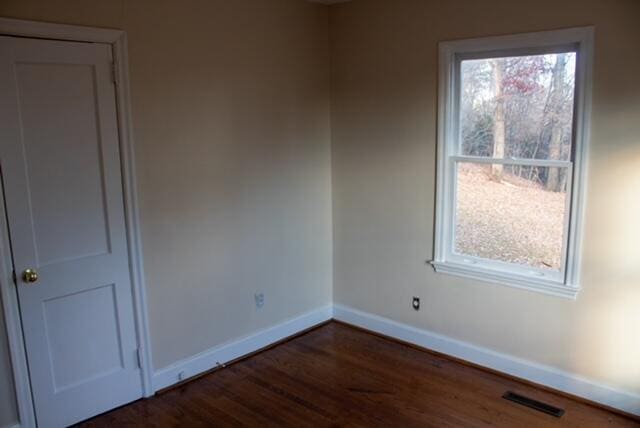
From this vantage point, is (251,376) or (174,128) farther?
(251,376)

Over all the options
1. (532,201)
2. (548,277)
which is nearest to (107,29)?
(532,201)

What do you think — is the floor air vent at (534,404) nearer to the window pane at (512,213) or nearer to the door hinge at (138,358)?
the window pane at (512,213)

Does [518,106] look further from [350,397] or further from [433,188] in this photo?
[350,397]

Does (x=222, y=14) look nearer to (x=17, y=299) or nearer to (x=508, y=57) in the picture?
(x=508, y=57)

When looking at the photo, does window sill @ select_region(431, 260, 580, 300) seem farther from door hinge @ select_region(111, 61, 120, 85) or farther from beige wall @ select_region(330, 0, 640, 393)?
door hinge @ select_region(111, 61, 120, 85)

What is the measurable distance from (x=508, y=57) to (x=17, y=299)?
124 inches

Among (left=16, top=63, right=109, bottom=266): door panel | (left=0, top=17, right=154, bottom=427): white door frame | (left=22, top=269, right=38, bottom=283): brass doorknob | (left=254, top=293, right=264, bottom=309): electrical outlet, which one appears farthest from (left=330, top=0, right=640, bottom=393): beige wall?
(left=22, top=269, right=38, bottom=283): brass doorknob

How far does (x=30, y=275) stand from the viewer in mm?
2854

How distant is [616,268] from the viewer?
124 inches

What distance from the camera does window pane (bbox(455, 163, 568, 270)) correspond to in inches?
133

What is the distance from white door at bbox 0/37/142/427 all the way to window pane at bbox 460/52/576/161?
2.26m

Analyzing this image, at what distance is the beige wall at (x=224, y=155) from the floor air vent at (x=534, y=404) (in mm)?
1716

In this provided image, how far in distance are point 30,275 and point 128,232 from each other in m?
0.57

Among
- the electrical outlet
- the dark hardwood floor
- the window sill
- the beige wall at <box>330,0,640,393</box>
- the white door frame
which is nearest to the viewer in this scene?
the white door frame
